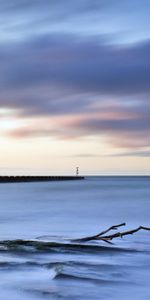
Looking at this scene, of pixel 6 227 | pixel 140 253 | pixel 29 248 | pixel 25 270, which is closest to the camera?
pixel 25 270

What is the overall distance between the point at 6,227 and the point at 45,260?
13380 mm

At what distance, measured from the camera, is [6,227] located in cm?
2534

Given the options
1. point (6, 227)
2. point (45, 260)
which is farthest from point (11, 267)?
point (6, 227)

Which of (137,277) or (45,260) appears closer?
(137,277)

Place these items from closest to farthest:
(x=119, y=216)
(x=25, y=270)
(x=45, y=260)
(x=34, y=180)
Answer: (x=25, y=270), (x=45, y=260), (x=119, y=216), (x=34, y=180)

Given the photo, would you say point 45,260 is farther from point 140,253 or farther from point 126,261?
point 140,253

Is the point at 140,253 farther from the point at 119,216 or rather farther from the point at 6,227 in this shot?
the point at 119,216

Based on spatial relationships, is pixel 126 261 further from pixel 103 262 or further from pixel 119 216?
pixel 119 216

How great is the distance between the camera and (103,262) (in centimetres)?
1253

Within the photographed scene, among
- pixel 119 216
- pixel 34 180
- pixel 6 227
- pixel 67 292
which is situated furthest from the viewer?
pixel 34 180

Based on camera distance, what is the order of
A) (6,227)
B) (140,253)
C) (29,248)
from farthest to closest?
(6,227) → (140,253) → (29,248)

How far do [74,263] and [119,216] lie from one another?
2474cm

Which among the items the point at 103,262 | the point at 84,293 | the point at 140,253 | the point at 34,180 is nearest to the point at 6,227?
the point at 140,253

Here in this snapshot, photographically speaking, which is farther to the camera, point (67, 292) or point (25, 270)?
point (25, 270)
